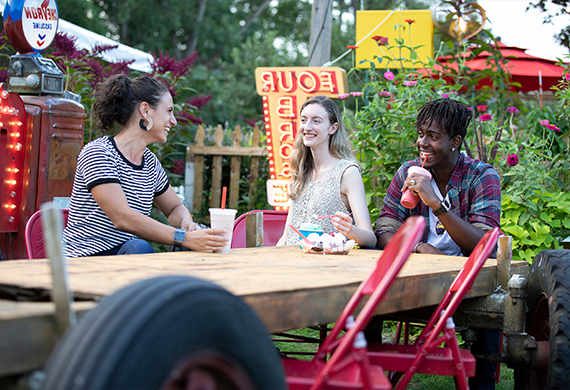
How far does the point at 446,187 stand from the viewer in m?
2.89

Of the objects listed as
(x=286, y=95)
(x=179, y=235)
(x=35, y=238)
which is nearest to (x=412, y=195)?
(x=179, y=235)

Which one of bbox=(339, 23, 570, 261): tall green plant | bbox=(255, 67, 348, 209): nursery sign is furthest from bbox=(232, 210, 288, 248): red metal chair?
bbox=(255, 67, 348, 209): nursery sign

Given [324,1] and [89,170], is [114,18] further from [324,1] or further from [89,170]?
[89,170]

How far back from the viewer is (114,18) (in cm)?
1858

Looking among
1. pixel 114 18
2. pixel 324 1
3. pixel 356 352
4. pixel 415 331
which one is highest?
pixel 114 18

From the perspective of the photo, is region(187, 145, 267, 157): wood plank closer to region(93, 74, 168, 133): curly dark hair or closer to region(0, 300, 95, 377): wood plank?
region(93, 74, 168, 133): curly dark hair

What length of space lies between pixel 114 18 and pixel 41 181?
1673cm

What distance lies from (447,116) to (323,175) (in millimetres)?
751

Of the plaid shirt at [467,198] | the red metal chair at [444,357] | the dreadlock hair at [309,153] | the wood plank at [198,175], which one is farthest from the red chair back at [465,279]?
the wood plank at [198,175]

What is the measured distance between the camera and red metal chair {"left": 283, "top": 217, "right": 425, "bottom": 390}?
111 cm

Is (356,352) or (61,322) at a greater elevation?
(61,322)

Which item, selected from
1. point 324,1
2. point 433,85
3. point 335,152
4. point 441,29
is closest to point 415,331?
point 335,152

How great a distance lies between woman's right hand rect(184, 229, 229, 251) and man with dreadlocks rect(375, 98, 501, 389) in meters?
0.97

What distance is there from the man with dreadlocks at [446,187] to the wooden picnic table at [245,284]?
0.62 m
